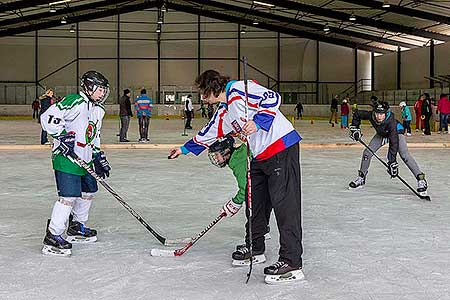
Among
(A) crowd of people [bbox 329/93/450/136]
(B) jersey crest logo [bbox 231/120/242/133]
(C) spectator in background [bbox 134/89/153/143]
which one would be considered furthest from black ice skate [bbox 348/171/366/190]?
(A) crowd of people [bbox 329/93/450/136]

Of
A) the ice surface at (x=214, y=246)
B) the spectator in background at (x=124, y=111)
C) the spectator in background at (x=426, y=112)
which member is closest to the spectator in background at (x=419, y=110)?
the spectator in background at (x=426, y=112)

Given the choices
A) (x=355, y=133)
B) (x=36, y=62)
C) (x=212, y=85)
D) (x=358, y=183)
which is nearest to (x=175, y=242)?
(x=212, y=85)

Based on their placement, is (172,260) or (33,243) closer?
(172,260)

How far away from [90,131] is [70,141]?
24 cm

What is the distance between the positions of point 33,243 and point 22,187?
11.4 ft

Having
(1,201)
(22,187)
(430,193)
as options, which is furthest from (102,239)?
(430,193)

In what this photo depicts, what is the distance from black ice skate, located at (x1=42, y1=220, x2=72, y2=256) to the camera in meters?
4.64

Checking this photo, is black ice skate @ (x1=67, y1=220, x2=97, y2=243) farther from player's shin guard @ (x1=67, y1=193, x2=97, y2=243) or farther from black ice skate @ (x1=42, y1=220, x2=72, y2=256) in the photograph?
black ice skate @ (x1=42, y1=220, x2=72, y2=256)

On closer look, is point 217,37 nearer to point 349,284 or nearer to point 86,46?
point 86,46

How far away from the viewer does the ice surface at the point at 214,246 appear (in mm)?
3805

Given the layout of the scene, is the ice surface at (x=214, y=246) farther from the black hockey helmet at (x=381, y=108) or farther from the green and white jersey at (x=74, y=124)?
the black hockey helmet at (x=381, y=108)

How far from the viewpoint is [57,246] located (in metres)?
4.66

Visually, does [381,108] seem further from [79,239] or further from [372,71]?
[372,71]

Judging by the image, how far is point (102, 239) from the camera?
5.21 metres
